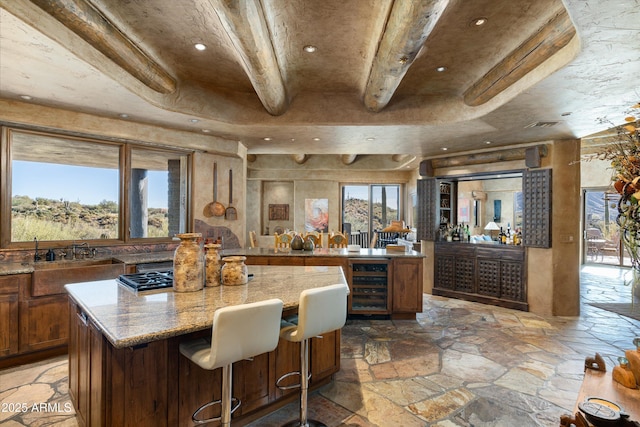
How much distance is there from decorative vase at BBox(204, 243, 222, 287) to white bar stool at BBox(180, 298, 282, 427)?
2.02 feet

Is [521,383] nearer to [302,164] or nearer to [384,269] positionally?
[384,269]

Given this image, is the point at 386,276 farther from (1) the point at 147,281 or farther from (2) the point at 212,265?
(1) the point at 147,281

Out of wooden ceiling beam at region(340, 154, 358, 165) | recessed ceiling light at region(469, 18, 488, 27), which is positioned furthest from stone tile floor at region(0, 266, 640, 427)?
wooden ceiling beam at region(340, 154, 358, 165)

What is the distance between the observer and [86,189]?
4.64 meters

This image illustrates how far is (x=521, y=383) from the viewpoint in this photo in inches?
117

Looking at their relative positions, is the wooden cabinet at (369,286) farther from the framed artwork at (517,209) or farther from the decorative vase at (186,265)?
Result: the framed artwork at (517,209)

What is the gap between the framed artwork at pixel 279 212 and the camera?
1032 centimetres

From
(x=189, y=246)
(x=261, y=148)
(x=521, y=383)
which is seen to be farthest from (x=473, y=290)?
(x=189, y=246)

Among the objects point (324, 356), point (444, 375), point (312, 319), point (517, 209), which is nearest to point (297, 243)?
point (324, 356)

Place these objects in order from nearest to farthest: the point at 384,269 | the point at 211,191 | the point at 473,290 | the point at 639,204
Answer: the point at 639,204 < the point at 384,269 < the point at 211,191 < the point at 473,290

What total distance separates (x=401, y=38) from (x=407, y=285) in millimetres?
3377

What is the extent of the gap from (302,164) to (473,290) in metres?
5.95

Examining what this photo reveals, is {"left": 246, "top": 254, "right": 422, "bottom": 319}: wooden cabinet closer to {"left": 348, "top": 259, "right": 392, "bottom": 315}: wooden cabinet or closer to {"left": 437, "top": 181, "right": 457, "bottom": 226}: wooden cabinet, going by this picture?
{"left": 348, "top": 259, "right": 392, "bottom": 315}: wooden cabinet

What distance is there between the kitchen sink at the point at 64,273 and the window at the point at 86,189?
21.6 inches
